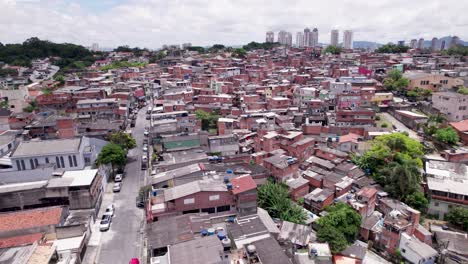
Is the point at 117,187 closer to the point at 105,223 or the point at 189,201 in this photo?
the point at 105,223

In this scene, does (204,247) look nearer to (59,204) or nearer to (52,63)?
(59,204)

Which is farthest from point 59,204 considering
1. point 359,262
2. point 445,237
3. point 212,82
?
point 212,82

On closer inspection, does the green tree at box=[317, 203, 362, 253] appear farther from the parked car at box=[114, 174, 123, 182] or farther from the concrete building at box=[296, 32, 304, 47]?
the concrete building at box=[296, 32, 304, 47]

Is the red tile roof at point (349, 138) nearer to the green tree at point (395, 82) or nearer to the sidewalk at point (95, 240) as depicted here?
the green tree at point (395, 82)

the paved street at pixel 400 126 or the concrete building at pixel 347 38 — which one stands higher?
the concrete building at pixel 347 38

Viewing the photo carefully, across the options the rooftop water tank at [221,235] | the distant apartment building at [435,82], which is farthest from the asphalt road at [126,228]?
the distant apartment building at [435,82]

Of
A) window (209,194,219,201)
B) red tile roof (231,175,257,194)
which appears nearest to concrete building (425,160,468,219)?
red tile roof (231,175,257,194)
